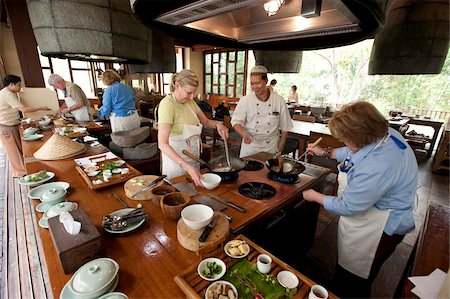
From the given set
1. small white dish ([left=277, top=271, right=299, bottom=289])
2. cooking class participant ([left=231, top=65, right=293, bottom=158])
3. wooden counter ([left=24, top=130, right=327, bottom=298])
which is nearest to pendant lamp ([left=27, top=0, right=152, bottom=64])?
wooden counter ([left=24, top=130, right=327, bottom=298])

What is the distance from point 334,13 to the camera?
1.08 metres

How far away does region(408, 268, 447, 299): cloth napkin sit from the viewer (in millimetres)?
925

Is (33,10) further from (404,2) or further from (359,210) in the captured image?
(404,2)

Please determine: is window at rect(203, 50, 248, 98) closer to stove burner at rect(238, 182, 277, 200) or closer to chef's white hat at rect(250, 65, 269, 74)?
chef's white hat at rect(250, 65, 269, 74)

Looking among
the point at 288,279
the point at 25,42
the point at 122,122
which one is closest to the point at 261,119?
the point at 288,279

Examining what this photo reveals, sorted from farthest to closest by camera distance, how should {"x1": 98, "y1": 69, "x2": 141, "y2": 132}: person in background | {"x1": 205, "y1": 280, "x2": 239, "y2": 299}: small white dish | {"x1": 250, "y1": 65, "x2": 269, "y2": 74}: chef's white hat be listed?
{"x1": 98, "y1": 69, "x2": 141, "y2": 132}: person in background, {"x1": 250, "y1": 65, "x2": 269, "y2": 74}: chef's white hat, {"x1": 205, "y1": 280, "x2": 239, "y2": 299}: small white dish

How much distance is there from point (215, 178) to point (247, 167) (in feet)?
1.53

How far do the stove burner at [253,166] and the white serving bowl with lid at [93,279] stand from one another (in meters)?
1.34

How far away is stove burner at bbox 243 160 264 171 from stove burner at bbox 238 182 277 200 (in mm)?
308

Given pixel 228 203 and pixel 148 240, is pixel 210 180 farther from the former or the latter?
pixel 148 240

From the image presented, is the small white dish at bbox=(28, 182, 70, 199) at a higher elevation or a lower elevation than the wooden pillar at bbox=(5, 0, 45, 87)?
lower

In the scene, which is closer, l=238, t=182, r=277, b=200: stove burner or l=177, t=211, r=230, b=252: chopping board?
l=177, t=211, r=230, b=252: chopping board

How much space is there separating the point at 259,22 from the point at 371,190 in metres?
1.23

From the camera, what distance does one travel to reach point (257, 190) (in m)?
1.62
